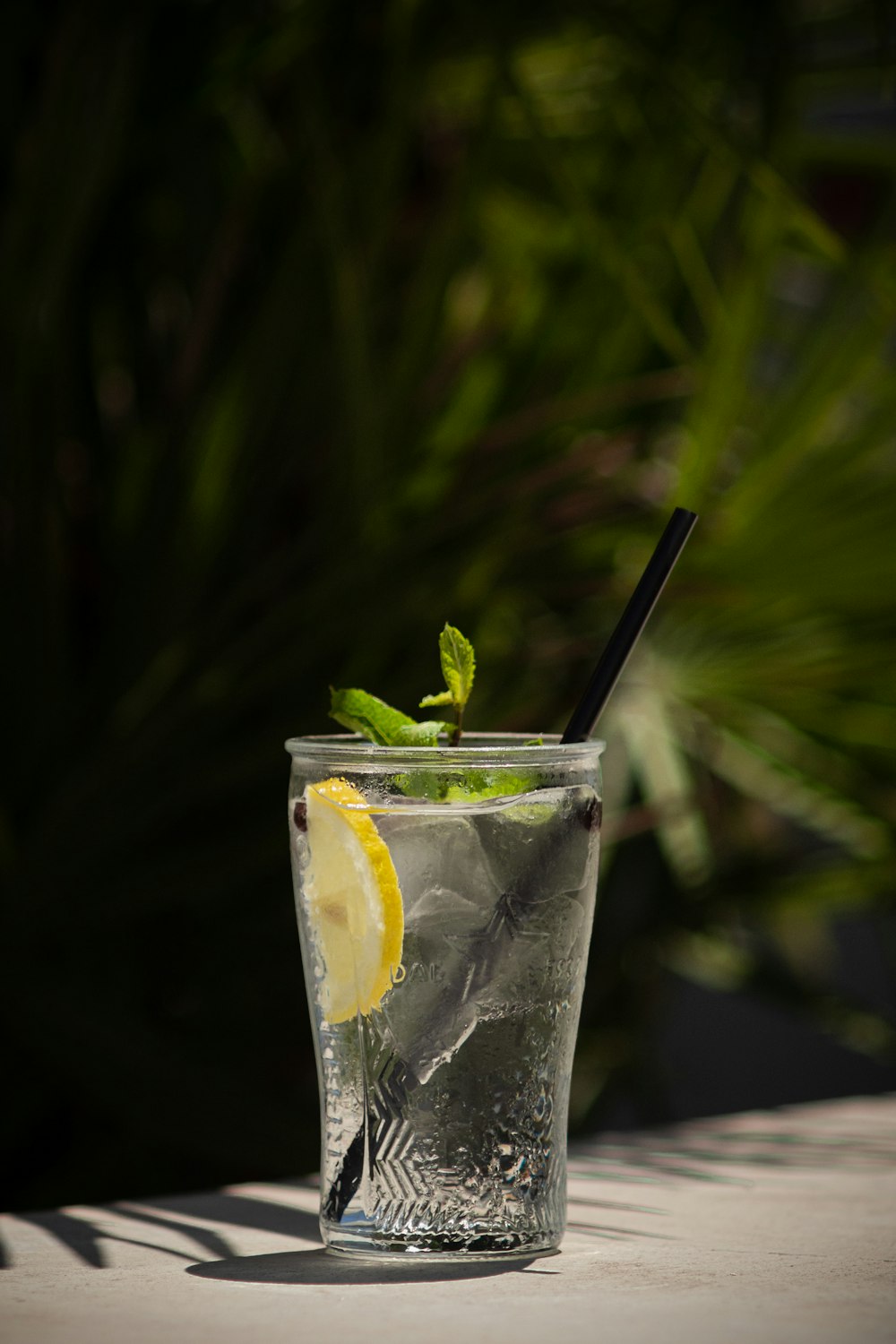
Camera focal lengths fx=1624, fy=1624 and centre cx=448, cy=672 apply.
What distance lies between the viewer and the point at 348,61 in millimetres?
1551

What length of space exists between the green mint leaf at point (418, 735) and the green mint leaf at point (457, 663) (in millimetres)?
16

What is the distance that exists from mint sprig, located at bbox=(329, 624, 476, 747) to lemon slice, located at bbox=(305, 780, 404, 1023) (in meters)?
0.03

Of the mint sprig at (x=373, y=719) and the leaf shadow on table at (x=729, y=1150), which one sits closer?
the mint sprig at (x=373, y=719)

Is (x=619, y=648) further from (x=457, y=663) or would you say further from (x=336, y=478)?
(x=336, y=478)

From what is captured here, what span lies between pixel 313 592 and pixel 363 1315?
0.82m

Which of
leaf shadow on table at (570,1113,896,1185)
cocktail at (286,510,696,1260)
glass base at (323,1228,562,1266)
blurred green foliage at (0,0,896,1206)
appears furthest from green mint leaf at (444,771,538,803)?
blurred green foliage at (0,0,896,1206)

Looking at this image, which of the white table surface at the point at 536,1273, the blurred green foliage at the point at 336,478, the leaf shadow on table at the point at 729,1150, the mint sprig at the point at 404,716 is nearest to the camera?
the white table surface at the point at 536,1273

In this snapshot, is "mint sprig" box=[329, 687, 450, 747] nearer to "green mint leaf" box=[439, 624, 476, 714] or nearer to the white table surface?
"green mint leaf" box=[439, 624, 476, 714]

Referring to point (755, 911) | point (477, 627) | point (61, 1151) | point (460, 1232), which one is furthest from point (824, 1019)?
point (460, 1232)

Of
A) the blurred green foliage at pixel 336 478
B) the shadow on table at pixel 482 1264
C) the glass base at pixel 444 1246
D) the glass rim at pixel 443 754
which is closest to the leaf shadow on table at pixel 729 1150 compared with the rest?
the shadow on table at pixel 482 1264

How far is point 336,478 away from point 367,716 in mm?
811

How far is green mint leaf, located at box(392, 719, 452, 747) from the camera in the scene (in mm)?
631

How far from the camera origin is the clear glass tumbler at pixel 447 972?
614 mm

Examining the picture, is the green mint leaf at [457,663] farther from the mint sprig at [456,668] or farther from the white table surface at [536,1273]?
the white table surface at [536,1273]
